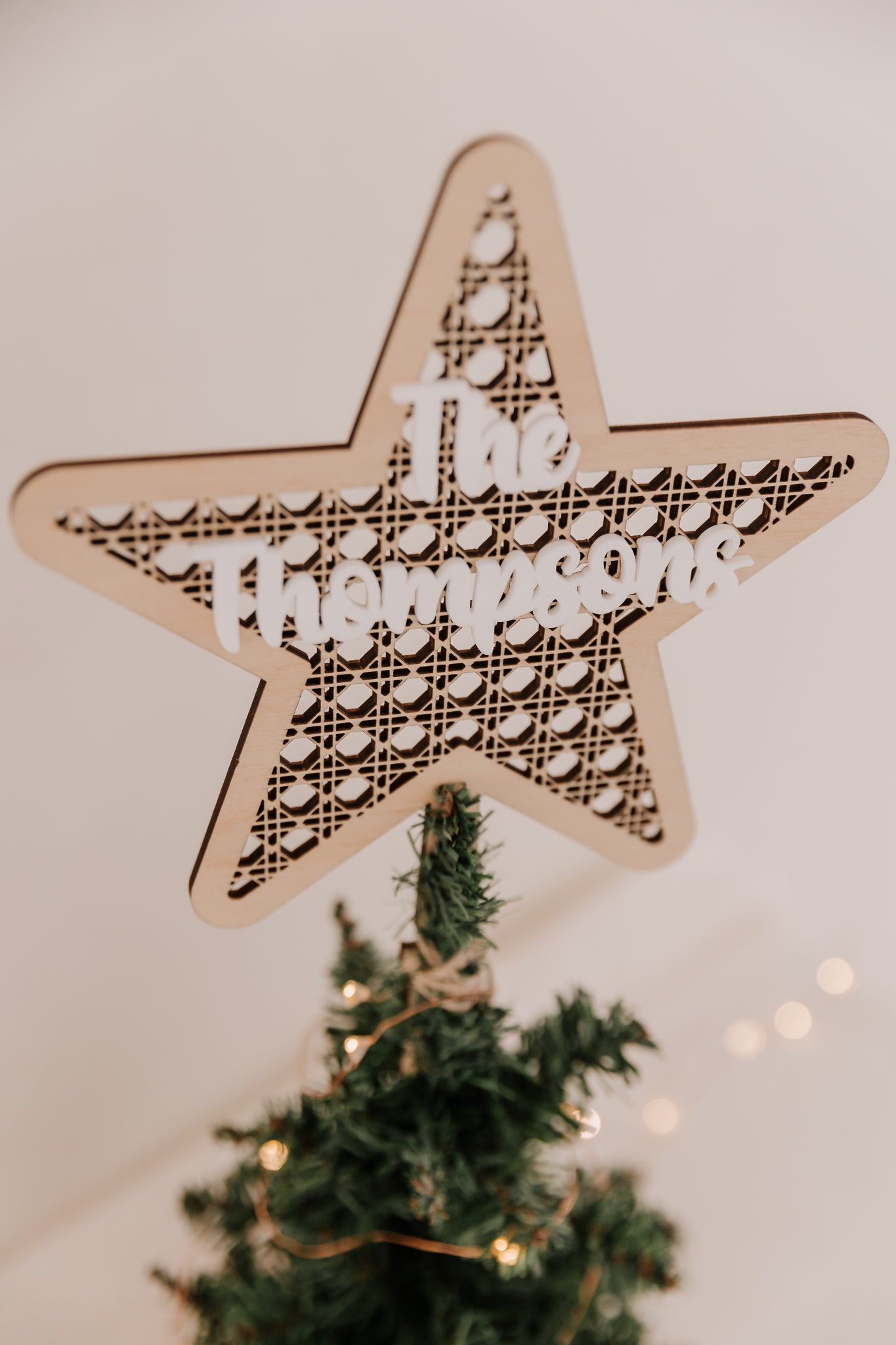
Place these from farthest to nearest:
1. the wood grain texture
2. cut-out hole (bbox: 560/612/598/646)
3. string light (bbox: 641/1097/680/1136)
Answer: string light (bbox: 641/1097/680/1136) → cut-out hole (bbox: 560/612/598/646) → the wood grain texture

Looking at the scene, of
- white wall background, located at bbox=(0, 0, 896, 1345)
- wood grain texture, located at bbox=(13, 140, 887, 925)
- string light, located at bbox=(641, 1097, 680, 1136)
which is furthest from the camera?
string light, located at bbox=(641, 1097, 680, 1136)

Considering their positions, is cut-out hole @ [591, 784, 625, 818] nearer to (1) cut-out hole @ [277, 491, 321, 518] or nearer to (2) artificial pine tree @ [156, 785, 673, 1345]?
(2) artificial pine tree @ [156, 785, 673, 1345]

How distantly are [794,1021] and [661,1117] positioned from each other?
0.18 meters

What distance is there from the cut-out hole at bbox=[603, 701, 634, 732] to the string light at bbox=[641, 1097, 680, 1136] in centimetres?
65

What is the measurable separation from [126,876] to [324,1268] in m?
0.38

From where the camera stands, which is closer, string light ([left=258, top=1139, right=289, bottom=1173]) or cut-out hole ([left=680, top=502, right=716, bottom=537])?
cut-out hole ([left=680, top=502, right=716, bottom=537])

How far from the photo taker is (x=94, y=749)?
81 centimetres

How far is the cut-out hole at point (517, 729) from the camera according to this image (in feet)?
1.75

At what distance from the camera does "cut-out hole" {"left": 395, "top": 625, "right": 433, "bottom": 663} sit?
0.49 metres

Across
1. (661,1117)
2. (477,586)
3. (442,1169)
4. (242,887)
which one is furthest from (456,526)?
(661,1117)

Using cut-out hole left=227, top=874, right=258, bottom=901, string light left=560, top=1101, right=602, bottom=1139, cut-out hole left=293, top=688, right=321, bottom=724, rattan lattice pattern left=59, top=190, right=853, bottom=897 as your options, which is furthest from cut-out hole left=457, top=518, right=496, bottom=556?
string light left=560, top=1101, right=602, bottom=1139

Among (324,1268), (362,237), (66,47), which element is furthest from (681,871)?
(66,47)

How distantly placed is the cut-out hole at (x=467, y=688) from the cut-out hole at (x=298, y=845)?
111mm

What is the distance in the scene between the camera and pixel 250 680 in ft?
2.76
